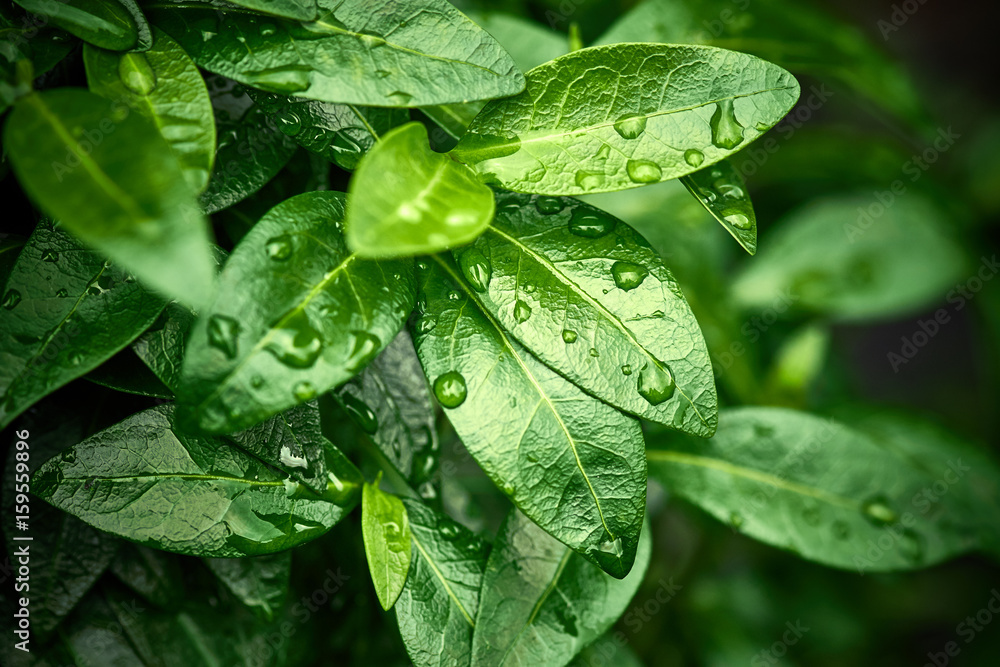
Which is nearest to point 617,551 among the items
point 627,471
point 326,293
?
point 627,471

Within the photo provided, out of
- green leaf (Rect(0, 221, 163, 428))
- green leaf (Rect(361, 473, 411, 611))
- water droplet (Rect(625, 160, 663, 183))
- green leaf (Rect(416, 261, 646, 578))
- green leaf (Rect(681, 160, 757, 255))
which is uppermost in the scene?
water droplet (Rect(625, 160, 663, 183))

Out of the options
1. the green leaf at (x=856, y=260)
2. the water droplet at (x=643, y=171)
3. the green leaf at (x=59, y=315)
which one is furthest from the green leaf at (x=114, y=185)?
the green leaf at (x=856, y=260)

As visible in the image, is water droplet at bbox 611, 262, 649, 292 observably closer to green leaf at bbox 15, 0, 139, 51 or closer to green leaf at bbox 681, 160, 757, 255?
green leaf at bbox 681, 160, 757, 255

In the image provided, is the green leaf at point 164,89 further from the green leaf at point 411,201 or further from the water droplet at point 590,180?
the water droplet at point 590,180

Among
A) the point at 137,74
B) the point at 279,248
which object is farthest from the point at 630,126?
the point at 137,74

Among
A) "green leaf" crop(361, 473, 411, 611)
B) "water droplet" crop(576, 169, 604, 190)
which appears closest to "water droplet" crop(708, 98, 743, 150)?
"water droplet" crop(576, 169, 604, 190)

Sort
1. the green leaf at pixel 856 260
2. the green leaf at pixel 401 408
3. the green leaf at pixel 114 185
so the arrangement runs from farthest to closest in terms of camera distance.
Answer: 1. the green leaf at pixel 856 260
2. the green leaf at pixel 401 408
3. the green leaf at pixel 114 185
